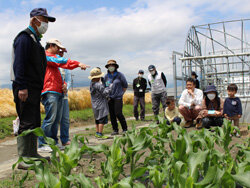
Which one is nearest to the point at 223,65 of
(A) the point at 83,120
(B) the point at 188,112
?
(B) the point at 188,112

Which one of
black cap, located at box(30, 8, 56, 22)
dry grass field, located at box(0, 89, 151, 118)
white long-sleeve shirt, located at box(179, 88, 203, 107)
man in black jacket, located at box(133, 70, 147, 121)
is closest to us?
black cap, located at box(30, 8, 56, 22)

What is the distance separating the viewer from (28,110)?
122 inches

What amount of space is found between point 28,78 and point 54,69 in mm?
876

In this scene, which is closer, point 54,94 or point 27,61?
point 27,61

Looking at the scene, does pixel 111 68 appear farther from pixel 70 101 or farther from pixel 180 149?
pixel 70 101

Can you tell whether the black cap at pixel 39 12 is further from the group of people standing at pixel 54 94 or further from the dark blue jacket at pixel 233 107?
the dark blue jacket at pixel 233 107

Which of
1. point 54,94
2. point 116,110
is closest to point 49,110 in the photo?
point 54,94

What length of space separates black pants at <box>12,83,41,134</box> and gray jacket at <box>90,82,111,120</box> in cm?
215

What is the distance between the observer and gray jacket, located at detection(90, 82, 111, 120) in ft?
17.3

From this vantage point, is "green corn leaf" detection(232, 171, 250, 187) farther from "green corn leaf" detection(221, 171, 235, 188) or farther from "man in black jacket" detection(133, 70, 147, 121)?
"man in black jacket" detection(133, 70, 147, 121)

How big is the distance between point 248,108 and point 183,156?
17.8ft

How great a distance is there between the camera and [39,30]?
132 inches

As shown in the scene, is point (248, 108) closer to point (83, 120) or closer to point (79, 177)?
point (83, 120)

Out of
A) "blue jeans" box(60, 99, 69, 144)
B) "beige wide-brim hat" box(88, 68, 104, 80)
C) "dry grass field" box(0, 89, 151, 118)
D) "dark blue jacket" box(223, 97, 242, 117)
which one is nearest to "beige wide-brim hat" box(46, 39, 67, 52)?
"blue jeans" box(60, 99, 69, 144)
